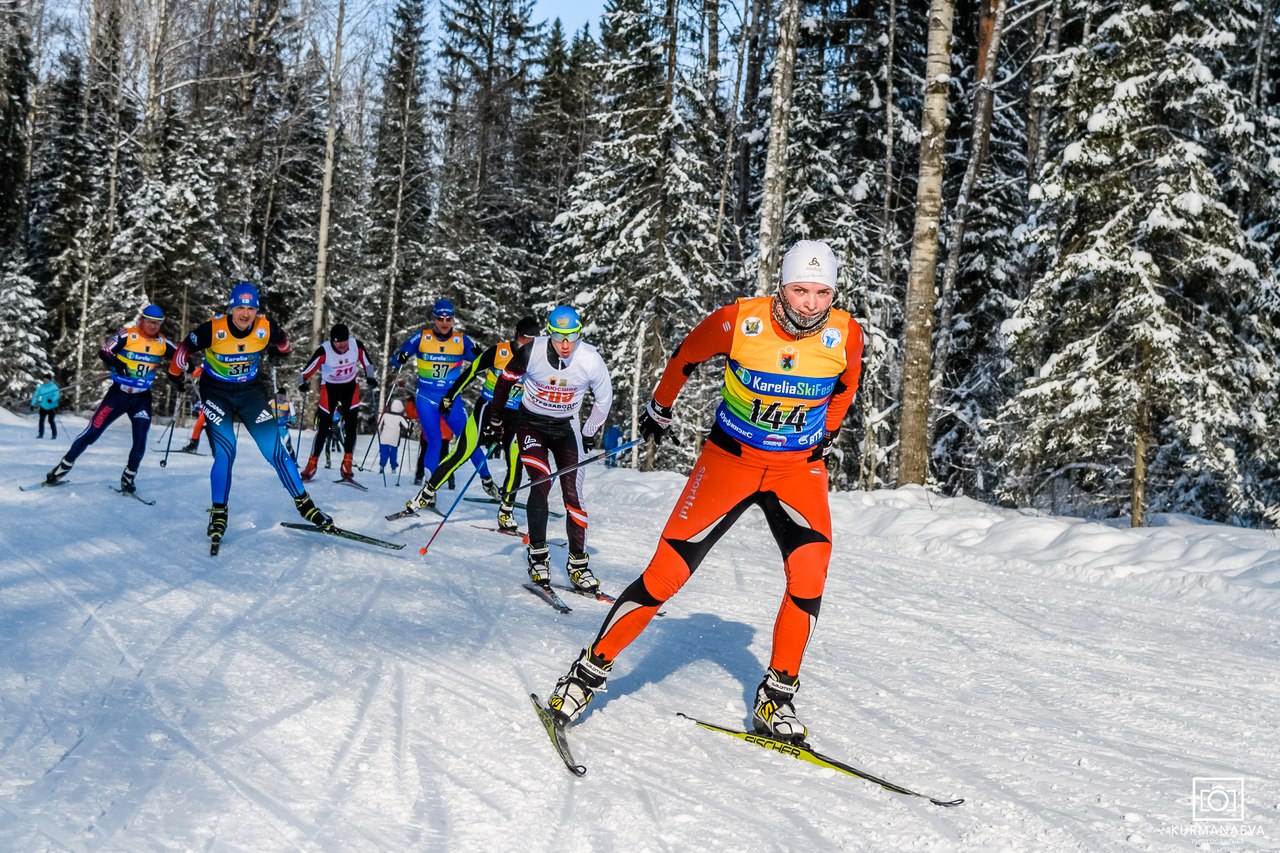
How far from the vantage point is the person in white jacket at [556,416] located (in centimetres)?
709

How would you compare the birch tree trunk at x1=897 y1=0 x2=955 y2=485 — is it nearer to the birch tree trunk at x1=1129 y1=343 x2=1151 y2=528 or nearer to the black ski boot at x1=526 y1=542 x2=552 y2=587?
the birch tree trunk at x1=1129 y1=343 x2=1151 y2=528

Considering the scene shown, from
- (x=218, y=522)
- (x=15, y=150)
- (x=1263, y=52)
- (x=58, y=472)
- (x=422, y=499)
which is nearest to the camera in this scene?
(x=218, y=522)

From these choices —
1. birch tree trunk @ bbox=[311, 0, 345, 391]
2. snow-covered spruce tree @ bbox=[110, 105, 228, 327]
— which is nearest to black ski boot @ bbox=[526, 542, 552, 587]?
birch tree trunk @ bbox=[311, 0, 345, 391]

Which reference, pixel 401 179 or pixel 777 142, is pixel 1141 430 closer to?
pixel 777 142

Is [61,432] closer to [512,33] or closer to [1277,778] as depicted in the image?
[1277,778]

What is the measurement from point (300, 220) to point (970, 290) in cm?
2926

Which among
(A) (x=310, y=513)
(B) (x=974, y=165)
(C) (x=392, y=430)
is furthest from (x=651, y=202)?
(A) (x=310, y=513)

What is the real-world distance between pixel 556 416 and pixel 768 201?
7788mm

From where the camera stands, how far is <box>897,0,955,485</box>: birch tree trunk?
39.2 ft

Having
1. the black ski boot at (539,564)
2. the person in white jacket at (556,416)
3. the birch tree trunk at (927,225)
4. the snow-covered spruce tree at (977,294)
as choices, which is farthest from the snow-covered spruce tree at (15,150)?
the black ski boot at (539,564)

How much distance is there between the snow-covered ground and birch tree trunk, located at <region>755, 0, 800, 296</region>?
625cm

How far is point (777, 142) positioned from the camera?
544 inches

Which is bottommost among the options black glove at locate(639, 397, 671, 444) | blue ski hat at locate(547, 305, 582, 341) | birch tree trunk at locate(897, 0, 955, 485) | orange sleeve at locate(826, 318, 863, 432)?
black glove at locate(639, 397, 671, 444)

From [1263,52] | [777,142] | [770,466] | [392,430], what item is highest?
[1263,52]
